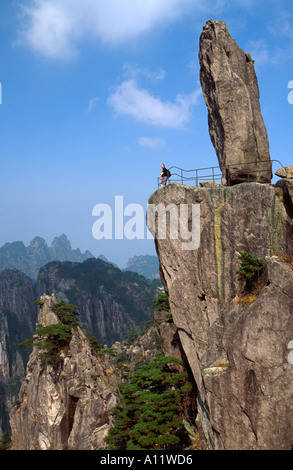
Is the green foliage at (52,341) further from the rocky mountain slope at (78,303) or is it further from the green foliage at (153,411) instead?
the rocky mountain slope at (78,303)

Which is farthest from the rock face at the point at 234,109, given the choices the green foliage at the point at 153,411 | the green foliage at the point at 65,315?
the green foliage at the point at 65,315

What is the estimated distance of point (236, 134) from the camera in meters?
23.5

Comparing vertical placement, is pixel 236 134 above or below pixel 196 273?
above

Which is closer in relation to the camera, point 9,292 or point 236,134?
point 236,134

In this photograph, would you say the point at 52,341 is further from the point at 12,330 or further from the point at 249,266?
the point at 12,330

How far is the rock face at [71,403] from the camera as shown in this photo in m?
40.5

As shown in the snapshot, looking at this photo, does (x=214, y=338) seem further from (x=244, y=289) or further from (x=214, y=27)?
(x=214, y=27)

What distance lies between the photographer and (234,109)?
77.5 feet

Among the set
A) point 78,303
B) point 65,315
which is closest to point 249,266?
point 65,315

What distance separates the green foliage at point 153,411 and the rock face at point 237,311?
1813mm

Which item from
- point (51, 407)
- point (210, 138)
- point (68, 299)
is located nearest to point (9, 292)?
point (68, 299)

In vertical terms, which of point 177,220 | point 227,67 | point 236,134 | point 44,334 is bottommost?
point 44,334

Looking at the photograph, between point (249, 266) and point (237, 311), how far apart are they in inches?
105

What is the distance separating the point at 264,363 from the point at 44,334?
31.4 meters
